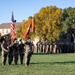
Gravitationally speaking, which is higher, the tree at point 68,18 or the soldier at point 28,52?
the tree at point 68,18

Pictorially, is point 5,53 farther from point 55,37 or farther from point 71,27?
point 71,27

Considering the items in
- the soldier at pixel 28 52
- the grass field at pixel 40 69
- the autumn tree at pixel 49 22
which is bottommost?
the grass field at pixel 40 69

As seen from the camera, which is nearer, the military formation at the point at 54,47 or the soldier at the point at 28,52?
the soldier at the point at 28,52

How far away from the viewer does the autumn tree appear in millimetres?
70688

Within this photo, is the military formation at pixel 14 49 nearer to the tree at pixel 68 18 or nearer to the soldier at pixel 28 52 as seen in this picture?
the soldier at pixel 28 52

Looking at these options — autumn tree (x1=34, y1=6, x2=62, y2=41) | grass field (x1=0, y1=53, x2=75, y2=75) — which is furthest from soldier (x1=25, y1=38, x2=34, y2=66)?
autumn tree (x1=34, y1=6, x2=62, y2=41)

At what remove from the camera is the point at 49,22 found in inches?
2788

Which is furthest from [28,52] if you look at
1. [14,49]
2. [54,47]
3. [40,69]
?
[54,47]

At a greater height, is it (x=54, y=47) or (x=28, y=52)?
(x=54, y=47)

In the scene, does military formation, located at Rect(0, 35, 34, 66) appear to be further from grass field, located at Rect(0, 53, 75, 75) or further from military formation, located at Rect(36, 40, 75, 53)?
military formation, located at Rect(36, 40, 75, 53)

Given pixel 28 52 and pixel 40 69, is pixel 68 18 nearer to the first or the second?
pixel 28 52

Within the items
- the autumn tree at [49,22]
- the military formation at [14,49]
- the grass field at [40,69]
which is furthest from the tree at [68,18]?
the grass field at [40,69]

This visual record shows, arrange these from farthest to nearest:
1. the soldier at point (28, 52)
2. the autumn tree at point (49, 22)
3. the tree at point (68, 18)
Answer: the tree at point (68, 18) → the autumn tree at point (49, 22) → the soldier at point (28, 52)

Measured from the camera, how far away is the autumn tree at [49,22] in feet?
232
